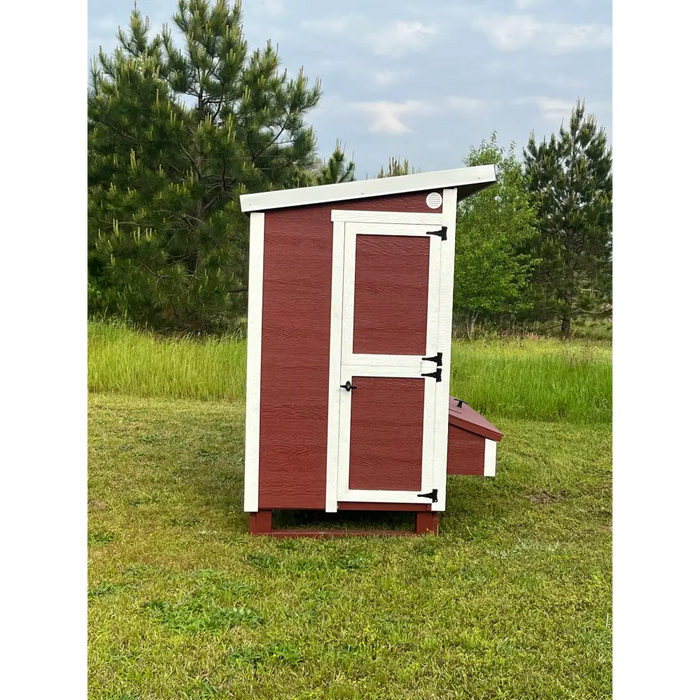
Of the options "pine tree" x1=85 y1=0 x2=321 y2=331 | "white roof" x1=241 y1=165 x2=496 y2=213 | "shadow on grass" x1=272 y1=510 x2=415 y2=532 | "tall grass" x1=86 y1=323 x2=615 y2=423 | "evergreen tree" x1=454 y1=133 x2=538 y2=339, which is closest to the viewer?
"white roof" x1=241 y1=165 x2=496 y2=213

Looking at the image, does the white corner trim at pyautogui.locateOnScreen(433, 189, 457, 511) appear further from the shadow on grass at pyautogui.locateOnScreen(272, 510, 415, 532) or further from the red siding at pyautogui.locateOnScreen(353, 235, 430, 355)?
the shadow on grass at pyautogui.locateOnScreen(272, 510, 415, 532)

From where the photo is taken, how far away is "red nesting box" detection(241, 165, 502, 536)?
4523 mm

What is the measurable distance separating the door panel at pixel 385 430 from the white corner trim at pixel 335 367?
0.11m

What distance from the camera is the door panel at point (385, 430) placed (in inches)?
181

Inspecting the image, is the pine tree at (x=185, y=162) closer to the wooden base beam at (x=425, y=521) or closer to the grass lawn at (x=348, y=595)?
the grass lawn at (x=348, y=595)

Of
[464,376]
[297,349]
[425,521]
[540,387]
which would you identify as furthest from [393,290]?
[464,376]

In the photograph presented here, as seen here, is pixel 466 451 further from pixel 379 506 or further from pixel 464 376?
pixel 464 376

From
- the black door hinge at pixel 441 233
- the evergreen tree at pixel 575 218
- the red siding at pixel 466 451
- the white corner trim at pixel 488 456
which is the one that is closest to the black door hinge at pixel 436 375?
the red siding at pixel 466 451

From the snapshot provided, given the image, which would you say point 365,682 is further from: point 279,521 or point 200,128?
point 200,128

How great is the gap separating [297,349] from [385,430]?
0.76m

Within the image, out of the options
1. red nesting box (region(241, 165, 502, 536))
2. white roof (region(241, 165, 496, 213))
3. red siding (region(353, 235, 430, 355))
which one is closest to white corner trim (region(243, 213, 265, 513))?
red nesting box (region(241, 165, 502, 536))

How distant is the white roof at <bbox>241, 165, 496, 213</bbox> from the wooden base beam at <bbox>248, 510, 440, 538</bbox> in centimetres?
197
